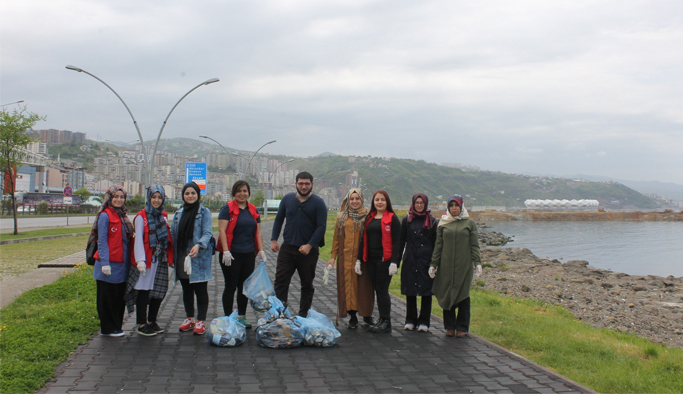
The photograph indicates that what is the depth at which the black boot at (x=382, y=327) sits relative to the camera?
621cm

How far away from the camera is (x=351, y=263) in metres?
6.38

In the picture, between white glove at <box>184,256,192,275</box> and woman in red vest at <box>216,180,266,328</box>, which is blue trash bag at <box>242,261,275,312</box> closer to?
woman in red vest at <box>216,180,266,328</box>

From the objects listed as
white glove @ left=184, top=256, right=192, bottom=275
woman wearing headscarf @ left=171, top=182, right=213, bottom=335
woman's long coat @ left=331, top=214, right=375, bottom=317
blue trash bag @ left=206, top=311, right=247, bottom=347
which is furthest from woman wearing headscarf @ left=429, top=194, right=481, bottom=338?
white glove @ left=184, top=256, right=192, bottom=275

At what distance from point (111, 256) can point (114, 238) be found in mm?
197

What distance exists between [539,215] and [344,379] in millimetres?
115363

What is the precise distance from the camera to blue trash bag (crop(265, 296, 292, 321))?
5469 mm

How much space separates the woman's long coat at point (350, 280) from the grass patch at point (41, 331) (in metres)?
2.97

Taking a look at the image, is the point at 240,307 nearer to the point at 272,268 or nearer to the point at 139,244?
the point at 139,244

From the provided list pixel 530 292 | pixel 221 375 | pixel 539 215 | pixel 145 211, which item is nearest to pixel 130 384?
pixel 221 375

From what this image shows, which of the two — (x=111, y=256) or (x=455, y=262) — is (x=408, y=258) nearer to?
(x=455, y=262)

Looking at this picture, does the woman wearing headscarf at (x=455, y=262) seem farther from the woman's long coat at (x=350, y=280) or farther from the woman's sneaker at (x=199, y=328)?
the woman's sneaker at (x=199, y=328)

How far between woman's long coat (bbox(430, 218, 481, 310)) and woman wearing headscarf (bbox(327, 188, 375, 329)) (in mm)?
938

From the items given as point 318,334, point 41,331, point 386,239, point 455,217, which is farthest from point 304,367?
point 41,331

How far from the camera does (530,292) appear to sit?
45.5 ft
